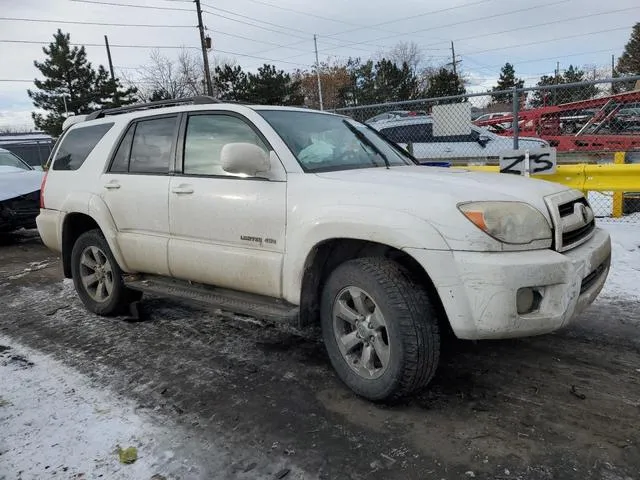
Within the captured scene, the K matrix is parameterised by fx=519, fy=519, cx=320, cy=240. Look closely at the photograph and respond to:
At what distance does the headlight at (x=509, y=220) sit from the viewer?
8.69 ft

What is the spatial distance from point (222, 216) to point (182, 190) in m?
0.49

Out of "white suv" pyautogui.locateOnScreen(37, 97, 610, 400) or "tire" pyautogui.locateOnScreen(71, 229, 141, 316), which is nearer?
"white suv" pyautogui.locateOnScreen(37, 97, 610, 400)

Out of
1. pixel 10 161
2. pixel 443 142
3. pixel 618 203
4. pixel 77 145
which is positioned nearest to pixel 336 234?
pixel 77 145

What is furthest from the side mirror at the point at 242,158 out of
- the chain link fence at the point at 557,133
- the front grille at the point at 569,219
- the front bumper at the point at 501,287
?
the chain link fence at the point at 557,133

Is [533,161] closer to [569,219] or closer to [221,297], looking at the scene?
[569,219]

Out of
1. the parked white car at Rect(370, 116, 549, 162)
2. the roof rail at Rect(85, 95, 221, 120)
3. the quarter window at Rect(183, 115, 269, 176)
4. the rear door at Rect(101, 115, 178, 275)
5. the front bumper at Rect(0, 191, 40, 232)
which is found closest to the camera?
the quarter window at Rect(183, 115, 269, 176)

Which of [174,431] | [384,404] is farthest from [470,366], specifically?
[174,431]

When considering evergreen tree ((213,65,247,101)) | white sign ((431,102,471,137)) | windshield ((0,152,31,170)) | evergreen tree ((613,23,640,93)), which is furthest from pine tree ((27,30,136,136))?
evergreen tree ((613,23,640,93))

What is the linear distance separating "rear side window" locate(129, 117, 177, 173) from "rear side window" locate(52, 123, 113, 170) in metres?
0.52

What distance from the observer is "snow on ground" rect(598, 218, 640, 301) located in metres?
4.85

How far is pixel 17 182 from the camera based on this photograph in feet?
30.1

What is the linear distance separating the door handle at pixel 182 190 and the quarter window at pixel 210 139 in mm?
130

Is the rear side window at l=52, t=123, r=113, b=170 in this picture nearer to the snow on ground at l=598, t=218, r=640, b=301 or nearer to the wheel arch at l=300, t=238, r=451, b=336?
the wheel arch at l=300, t=238, r=451, b=336

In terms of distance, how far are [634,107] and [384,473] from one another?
1334cm
